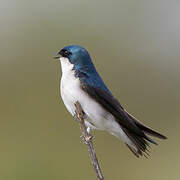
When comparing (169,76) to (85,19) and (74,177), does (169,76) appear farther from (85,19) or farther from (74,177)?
(74,177)

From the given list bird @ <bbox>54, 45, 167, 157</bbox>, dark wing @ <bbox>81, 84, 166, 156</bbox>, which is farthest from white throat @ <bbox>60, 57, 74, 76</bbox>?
dark wing @ <bbox>81, 84, 166, 156</bbox>

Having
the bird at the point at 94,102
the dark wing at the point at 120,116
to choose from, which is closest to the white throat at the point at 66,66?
the bird at the point at 94,102

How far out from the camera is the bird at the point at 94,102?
3.20 m

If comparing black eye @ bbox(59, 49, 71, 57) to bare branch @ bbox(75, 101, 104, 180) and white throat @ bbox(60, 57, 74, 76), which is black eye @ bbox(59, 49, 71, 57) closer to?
white throat @ bbox(60, 57, 74, 76)

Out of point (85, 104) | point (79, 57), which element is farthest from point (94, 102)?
point (79, 57)

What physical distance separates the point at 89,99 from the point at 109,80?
2243 millimetres

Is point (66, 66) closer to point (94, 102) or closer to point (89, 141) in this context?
point (94, 102)

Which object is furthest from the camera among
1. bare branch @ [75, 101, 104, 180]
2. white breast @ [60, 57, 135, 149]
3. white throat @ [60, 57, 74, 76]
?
white throat @ [60, 57, 74, 76]

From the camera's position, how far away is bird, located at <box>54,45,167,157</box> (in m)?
3.20

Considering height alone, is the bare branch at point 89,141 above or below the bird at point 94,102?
below

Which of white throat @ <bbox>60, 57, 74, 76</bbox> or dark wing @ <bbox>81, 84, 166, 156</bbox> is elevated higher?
white throat @ <bbox>60, 57, 74, 76</bbox>

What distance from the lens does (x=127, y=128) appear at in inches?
129

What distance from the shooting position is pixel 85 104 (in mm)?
3211

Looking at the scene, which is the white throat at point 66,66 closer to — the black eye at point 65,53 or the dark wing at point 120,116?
the black eye at point 65,53
